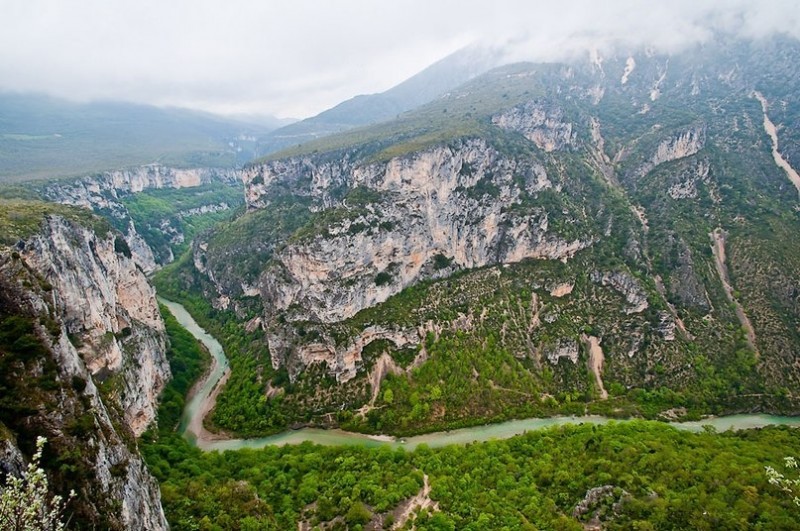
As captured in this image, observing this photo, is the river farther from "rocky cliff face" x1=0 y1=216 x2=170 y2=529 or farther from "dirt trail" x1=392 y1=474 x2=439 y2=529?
"rocky cliff face" x1=0 y1=216 x2=170 y2=529

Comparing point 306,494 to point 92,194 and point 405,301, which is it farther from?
point 92,194

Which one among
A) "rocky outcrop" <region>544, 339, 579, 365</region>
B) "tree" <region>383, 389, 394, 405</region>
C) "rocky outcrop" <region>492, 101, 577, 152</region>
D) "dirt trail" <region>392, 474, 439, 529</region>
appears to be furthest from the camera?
"rocky outcrop" <region>492, 101, 577, 152</region>

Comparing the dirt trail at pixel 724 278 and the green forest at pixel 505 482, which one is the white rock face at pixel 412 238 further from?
the green forest at pixel 505 482

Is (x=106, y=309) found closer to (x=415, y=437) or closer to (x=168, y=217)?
(x=415, y=437)

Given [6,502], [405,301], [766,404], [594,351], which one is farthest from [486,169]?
[6,502]

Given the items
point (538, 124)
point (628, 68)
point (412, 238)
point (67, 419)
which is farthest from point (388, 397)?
point (628, 68)

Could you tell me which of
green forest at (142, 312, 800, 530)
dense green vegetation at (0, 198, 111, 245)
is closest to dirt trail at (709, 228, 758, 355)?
green forest at (142, 312, 800, 530)
